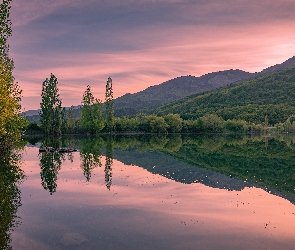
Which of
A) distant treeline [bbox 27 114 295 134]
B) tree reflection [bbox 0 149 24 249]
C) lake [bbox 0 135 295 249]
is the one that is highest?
distant treeline [bbox 27 114 295 134]

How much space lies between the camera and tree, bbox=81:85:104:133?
481 ft

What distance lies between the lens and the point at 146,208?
24.6 m

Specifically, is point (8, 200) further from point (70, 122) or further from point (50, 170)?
point (70, 122)

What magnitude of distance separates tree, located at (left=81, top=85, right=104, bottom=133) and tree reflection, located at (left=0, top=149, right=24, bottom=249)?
340ft

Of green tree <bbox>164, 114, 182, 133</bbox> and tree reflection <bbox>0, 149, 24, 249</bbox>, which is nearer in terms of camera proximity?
tree reflection <bbox>0, 149, 24, 249</bbox>

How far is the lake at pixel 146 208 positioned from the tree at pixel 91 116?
10150cm

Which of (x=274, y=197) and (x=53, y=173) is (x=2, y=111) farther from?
(x=274, y=197)

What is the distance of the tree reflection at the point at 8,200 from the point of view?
18.2m

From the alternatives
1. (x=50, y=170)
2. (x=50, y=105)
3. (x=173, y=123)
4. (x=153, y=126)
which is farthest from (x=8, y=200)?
(x=173, y=123)

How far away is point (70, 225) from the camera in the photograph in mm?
20109

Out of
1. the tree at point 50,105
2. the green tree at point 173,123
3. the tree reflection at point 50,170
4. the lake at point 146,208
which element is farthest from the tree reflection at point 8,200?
the green tree at point 173,123

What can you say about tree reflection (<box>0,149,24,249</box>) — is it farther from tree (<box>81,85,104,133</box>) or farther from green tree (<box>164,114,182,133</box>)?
green tree (<box>164,114,182,133</box>)

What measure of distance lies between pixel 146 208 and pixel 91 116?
4943 inches

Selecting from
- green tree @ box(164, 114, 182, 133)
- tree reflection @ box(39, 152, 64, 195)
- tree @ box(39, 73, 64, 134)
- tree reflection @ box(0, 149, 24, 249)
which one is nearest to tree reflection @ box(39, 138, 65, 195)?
tree reflection @ box(39, 152, 64, 195)
